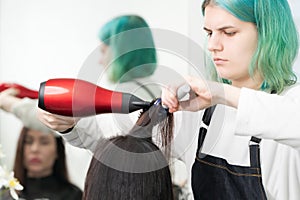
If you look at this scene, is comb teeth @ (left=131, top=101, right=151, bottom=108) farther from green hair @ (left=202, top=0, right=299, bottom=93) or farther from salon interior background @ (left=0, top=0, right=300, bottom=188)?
salon interior background @ (left=0, top=0, right=300, bottom=188)

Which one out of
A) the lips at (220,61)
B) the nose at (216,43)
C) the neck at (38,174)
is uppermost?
the nose at (216,43)

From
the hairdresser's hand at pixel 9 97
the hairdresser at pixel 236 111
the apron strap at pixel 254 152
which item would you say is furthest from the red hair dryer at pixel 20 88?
the apron strap at pixel 254 152

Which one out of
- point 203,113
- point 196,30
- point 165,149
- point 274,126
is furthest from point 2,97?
point 274,126

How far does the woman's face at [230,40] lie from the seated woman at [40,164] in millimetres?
911

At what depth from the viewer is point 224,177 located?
1.39 metres

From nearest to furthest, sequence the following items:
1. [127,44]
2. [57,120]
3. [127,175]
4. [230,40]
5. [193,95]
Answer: [127,175]
[193,95]
[57,120]
[230,40]
[127,44]

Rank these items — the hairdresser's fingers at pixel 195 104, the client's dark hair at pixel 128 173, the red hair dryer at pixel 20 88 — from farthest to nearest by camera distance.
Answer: the red hair dryer at pixel 20 88, the hairdresser's fingers at pixel 195 104, the client's dark hair at pixel 128 173

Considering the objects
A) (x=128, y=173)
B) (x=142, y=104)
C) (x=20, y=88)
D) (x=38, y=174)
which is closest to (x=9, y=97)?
(x=20, y=88)

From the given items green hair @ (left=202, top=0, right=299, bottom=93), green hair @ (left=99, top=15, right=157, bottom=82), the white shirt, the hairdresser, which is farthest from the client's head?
green hair @ (left=99, top=15, right=157, bottom=82)

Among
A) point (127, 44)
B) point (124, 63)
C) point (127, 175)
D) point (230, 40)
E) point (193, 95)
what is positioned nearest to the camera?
point (127, 175)

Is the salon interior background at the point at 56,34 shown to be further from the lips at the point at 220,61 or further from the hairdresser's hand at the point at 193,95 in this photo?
the hairdresser's hand at the point at 193,95

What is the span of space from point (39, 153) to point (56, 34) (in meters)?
0.46

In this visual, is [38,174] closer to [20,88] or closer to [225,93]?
[20,88]

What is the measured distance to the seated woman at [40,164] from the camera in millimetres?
2100
